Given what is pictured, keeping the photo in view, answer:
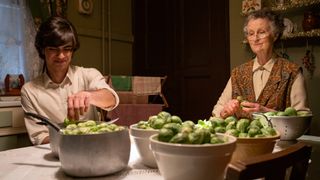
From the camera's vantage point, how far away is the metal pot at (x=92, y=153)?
2.52 feet

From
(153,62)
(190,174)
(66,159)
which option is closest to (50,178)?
(66,159)

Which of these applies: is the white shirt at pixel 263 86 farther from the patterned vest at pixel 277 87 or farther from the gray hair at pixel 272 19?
the gray hair at pixel 272 19

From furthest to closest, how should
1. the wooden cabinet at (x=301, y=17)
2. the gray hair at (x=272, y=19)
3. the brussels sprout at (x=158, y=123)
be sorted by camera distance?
the wooden cabinet at (x=301, y=17)
the gray hair at (x=272, y=19)
the brussels sprout at (x=158, y=123)

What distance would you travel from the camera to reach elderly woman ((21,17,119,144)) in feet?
5.10

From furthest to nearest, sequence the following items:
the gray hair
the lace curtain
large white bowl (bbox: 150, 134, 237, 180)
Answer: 1. the lace curtain
2. the gray hair
3. large white bowl (bbox: 150, 134, 237, 180)

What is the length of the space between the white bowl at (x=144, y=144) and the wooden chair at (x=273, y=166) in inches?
14.0

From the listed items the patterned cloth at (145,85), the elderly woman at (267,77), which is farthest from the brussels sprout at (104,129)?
the patterned cloth at (145,85)

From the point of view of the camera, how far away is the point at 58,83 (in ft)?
5.62

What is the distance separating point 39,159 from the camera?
40.1 inches

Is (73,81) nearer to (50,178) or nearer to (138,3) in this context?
(50,178)

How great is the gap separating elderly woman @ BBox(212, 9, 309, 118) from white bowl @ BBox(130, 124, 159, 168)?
3.24 feet

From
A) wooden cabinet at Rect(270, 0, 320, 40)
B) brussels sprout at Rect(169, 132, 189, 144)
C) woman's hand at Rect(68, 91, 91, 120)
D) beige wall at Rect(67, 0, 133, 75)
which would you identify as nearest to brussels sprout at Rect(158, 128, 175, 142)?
brussels sprout at Rect(169, 132, 189, 144)

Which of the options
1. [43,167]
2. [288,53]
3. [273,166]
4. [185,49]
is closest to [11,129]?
[43,167]

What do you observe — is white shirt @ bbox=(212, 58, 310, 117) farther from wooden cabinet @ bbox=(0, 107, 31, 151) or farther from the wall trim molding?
the wall trim molding
